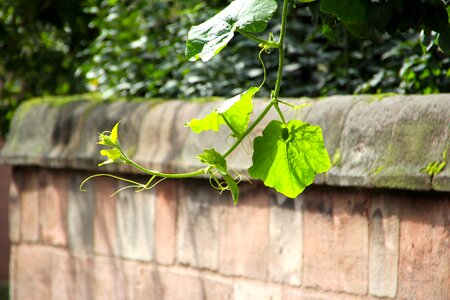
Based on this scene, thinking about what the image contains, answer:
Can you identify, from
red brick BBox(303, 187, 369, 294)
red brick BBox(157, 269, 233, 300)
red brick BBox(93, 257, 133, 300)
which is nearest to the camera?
red brick BBox(303, 187, 369, 294)

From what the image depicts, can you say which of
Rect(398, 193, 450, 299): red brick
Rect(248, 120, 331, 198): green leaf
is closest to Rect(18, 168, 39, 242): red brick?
Rect(398, 193, 450, 299): red brick

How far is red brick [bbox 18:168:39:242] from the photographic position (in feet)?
14.9

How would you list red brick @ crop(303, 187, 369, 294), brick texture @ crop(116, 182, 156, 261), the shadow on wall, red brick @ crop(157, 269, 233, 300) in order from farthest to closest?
the shadow on wall
brick texture @ crop(116, 182, 156, 261)
red brick @ crop(157, 269, 233, 300)
red brick @ crop(303, 187, 369, 294)

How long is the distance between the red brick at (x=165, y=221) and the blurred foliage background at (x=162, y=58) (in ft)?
2.69

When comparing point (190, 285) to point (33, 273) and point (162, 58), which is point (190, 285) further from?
point (162, 58)

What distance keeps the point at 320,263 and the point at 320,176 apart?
0.31 metres

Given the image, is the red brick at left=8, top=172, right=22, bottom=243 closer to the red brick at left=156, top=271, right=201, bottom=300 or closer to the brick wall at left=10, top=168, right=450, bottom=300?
the brick wall at left=10, top=168, right=450, bottom=300

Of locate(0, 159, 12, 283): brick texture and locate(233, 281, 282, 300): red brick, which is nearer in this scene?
locate(233, 281, 282, 300): red brick

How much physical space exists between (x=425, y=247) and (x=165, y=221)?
1318 mm

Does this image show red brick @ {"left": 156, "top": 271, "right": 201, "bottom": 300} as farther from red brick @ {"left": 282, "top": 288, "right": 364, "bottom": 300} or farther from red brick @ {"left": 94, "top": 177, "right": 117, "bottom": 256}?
red brick @ {"left": 282, "top": 288, "right": 364, "bottom": 300}

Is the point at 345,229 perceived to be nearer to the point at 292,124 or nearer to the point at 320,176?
the point at 320,176

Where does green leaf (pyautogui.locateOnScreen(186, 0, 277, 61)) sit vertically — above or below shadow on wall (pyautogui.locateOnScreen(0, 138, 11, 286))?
above

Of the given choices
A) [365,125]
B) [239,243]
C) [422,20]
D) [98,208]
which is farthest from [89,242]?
[422,20]

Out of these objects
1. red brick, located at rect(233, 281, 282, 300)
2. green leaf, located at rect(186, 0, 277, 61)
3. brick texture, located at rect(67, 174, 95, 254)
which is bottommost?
red brick, located at rect(233, 281, 282, 300)
